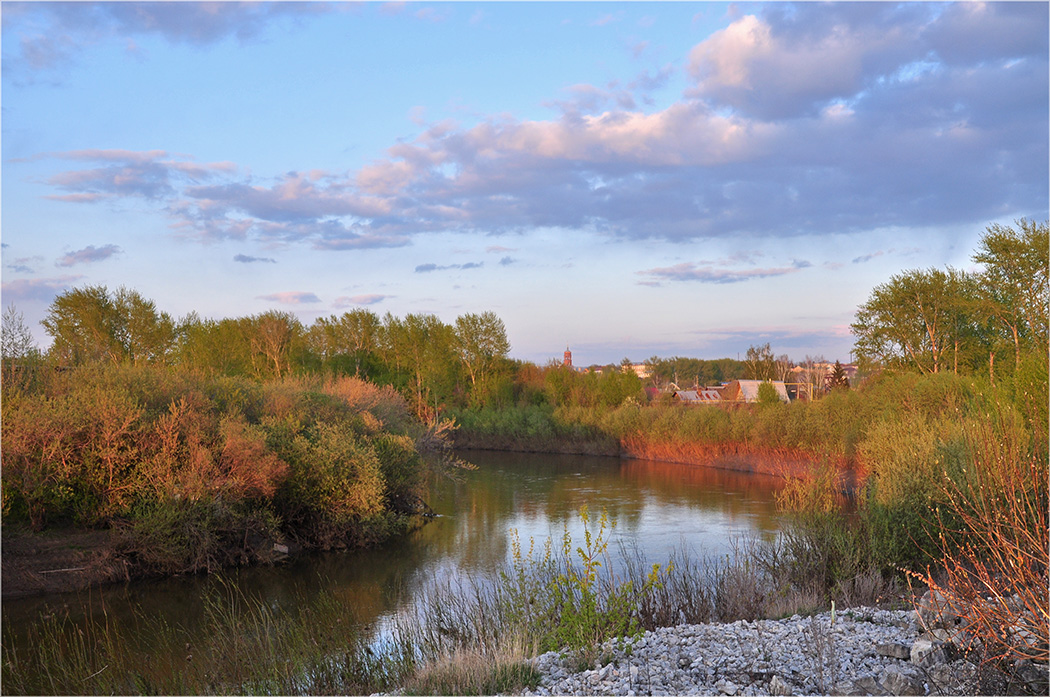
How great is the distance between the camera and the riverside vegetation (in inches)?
256

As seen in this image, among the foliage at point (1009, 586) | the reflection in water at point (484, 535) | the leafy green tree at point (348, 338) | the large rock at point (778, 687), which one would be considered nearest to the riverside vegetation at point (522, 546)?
the foliage at point (1009, 586)

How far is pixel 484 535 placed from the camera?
1948 centimetres

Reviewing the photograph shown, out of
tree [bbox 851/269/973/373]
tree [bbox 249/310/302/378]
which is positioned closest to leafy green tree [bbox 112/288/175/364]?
tree [bbox 249/310/302/378]

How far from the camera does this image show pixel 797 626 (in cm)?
735

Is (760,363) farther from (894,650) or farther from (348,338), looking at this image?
(894,650)

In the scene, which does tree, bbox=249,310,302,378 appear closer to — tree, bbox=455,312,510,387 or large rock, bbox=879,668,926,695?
tree, bbox=455,312,510,387

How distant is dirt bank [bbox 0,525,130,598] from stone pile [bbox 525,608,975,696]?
11509mm

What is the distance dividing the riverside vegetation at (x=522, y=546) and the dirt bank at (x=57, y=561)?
0.40 m

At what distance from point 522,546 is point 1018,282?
860 inches

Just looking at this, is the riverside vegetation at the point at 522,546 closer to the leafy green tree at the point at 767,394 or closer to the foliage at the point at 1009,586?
the foliage at the point at 1009,586

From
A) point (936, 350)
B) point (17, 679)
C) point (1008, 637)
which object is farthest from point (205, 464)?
point (936, 350)

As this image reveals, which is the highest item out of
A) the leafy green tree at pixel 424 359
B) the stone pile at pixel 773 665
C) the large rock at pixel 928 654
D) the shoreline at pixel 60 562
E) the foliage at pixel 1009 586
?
the leafy green tree at pixel 424 359

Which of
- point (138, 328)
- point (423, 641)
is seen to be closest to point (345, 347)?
point (138, 328)

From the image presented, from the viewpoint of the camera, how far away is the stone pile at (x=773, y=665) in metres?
5.66
